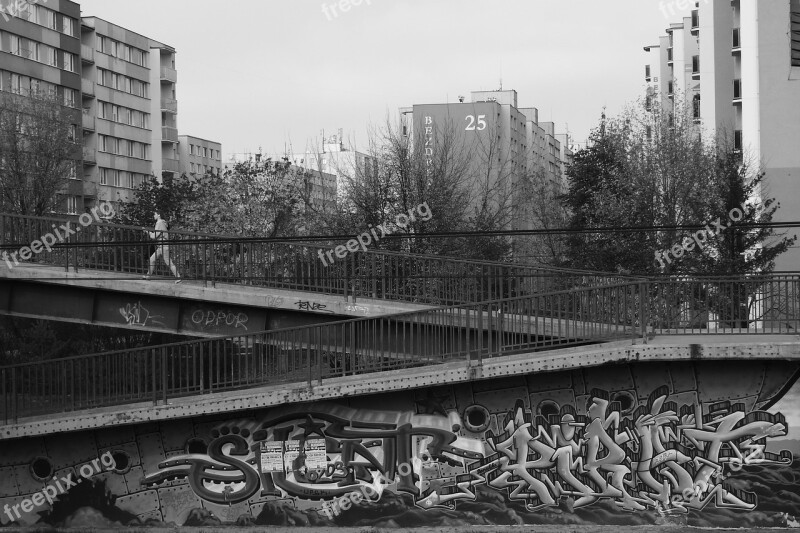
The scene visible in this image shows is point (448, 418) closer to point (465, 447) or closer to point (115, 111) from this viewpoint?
point (465, 447)

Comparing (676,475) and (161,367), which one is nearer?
(676,475)

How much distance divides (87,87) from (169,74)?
1516cm

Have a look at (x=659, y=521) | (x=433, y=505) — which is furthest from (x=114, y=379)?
(x=659, y=521)

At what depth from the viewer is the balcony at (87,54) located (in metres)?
86.2

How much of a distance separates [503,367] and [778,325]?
440 centimetres

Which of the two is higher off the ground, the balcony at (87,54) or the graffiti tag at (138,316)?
the balcony at (87,54)

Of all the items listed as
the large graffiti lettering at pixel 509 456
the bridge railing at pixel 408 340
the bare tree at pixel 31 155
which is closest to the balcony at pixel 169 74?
the bare tree at pixel 31 155

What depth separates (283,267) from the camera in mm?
20219

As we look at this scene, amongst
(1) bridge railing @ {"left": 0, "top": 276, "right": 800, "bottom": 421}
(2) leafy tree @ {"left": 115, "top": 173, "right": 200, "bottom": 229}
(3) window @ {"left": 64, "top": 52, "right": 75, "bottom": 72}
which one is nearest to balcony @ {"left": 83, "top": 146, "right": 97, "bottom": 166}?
(3) window @ {"left": 64, "top": 52, "right": 75, "bottom": 72}

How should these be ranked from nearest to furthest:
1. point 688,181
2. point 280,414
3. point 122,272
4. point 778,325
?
point 778,325
point 280,414
point 122,272
point 688,181

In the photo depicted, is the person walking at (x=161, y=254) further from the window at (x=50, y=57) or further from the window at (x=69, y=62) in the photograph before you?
the window at (x=69, y=62)

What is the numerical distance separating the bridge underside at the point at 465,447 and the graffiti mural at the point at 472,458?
23mm

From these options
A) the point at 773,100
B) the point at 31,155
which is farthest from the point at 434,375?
the point at 31,155

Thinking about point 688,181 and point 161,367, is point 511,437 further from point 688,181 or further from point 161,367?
point 688,181
